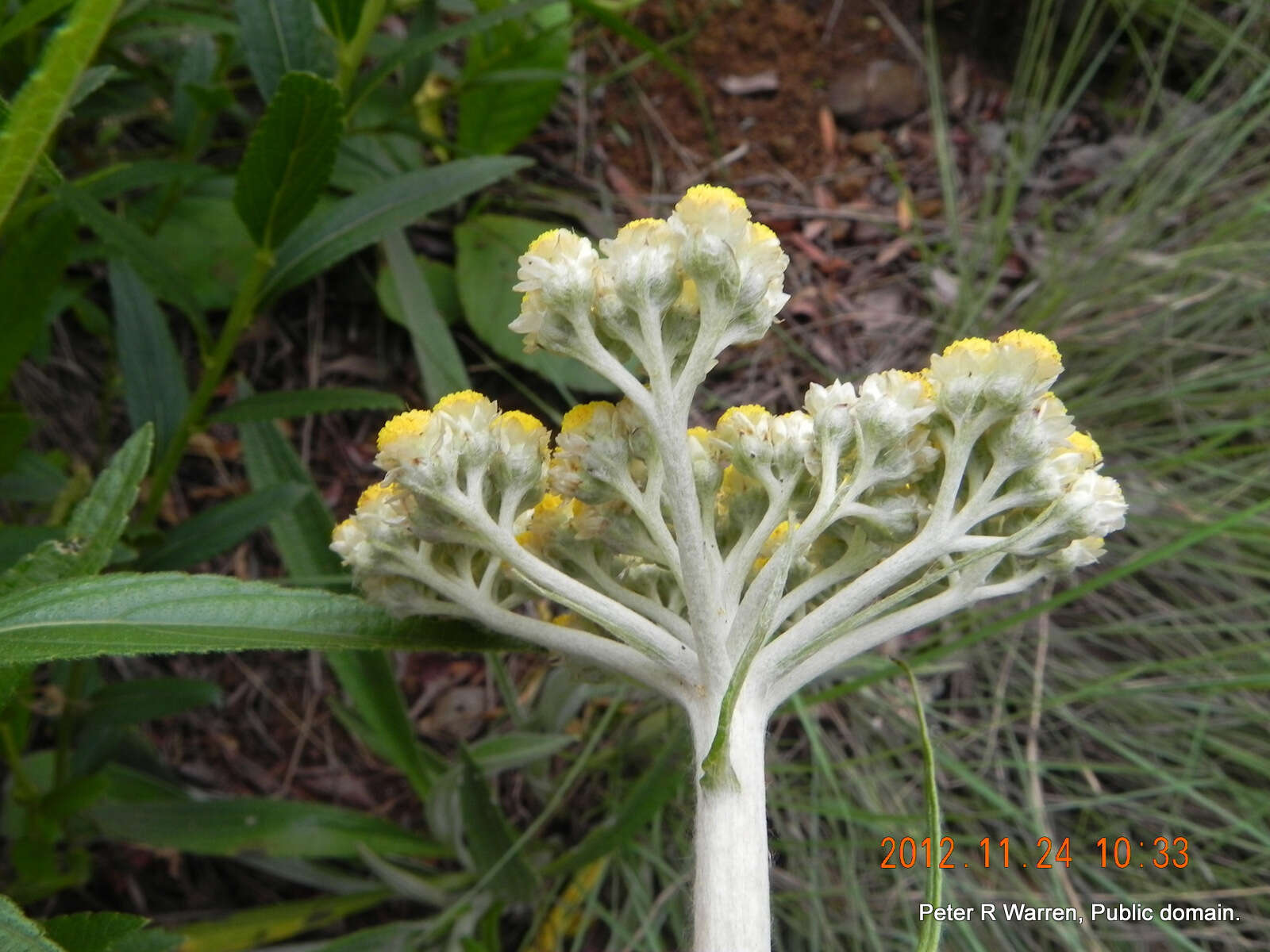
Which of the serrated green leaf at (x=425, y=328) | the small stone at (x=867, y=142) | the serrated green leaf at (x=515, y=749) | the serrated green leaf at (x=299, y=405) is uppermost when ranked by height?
the small stone at (x=867, y=142)

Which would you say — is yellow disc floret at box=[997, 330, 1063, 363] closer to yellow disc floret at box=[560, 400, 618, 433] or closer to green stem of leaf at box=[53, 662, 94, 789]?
yellow disc floret at box=[560, 400, 618, 433]

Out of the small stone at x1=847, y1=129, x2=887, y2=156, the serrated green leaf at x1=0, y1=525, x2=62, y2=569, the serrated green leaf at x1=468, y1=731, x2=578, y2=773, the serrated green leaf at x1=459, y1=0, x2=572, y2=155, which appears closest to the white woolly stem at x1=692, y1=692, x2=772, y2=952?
the serrated green leaf at x1=468, y1=731, x2=578, y2=773

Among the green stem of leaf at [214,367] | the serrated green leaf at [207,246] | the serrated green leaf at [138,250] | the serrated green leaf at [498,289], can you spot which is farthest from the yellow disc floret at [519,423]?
the serrated green leaf at [207,246]

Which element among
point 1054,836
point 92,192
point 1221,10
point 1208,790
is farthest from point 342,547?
point 1221,10

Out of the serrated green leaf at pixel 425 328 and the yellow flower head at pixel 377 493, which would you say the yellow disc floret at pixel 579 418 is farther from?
the serrated green leaf at pixel 425 328

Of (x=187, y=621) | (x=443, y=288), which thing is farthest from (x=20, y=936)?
(x=443, y=288)

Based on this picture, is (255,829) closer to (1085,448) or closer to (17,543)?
(17,543)

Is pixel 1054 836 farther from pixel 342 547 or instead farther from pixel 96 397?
pixel 96 397
